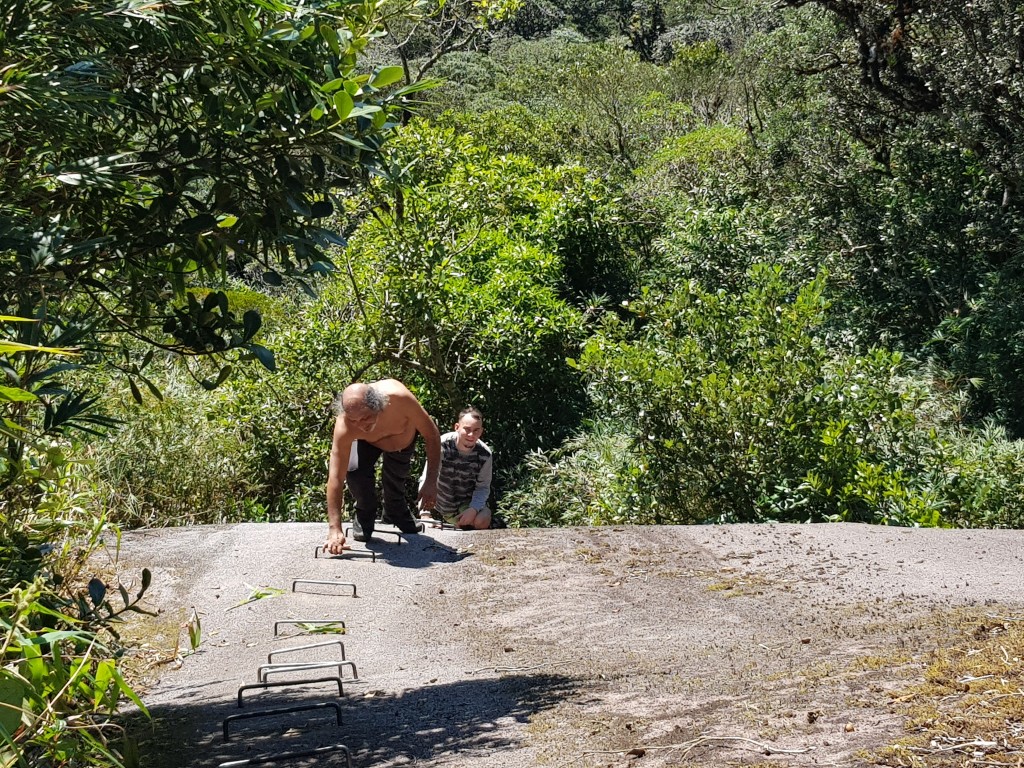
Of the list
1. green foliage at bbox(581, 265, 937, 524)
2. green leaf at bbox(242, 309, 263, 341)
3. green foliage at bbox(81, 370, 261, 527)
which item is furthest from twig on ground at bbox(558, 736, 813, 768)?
green foliage at bbox(81, 370, 261, 527)

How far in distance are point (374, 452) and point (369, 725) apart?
12.7 ft

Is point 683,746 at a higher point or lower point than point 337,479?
lower

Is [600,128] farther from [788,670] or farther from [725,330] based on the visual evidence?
[788,670]

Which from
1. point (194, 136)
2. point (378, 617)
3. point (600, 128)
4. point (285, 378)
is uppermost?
point (600, 128)

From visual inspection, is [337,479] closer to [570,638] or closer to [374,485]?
[374,485]

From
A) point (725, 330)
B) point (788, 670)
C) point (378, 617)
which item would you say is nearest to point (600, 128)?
point (725, 330)

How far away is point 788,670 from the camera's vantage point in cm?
454

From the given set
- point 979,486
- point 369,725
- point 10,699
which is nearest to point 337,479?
point 369,725

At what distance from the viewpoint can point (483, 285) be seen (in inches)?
496

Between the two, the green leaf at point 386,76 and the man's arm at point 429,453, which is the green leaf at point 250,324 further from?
the man's arm at point 429,453

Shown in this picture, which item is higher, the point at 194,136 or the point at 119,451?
the point at 194,136

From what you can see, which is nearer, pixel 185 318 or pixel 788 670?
pixel 185 318

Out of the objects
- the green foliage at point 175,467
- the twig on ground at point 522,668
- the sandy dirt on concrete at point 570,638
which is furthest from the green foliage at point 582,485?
the twig on ground at point 522,668

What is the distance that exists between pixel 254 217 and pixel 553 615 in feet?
10.1
